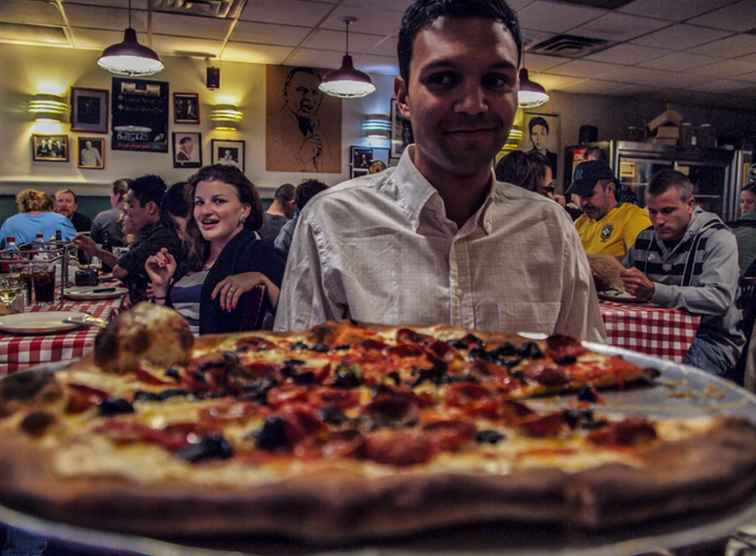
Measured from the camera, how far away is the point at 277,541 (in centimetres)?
71

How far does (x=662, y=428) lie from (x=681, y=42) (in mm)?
7517

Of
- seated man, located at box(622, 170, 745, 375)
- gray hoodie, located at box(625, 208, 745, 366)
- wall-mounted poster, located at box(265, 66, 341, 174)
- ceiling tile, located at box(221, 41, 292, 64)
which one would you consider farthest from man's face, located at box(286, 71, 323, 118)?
gray hoodie, located at box(625, 208, 745, 366)

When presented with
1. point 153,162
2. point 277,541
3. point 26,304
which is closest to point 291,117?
point 153,162

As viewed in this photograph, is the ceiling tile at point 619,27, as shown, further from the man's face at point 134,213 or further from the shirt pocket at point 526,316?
the shirt pocket at point 526,316

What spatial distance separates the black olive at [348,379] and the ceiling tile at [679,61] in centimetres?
799

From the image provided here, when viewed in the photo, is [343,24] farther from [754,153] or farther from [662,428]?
[754,153]

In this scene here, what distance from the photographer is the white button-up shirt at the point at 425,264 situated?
1.86 metres

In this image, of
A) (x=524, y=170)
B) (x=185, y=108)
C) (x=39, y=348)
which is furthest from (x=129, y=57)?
(x=39, y=348)

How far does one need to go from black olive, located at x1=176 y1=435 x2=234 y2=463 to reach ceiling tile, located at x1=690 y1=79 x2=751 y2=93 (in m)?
10.3

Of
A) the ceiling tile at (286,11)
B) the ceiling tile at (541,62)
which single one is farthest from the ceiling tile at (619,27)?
the ceiling tile at (286,11)

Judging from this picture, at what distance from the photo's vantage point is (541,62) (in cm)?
847

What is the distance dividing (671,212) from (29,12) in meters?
6.08

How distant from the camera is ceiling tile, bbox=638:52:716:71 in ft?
26.4

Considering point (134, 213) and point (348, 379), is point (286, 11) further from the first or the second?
point (348, 379)
